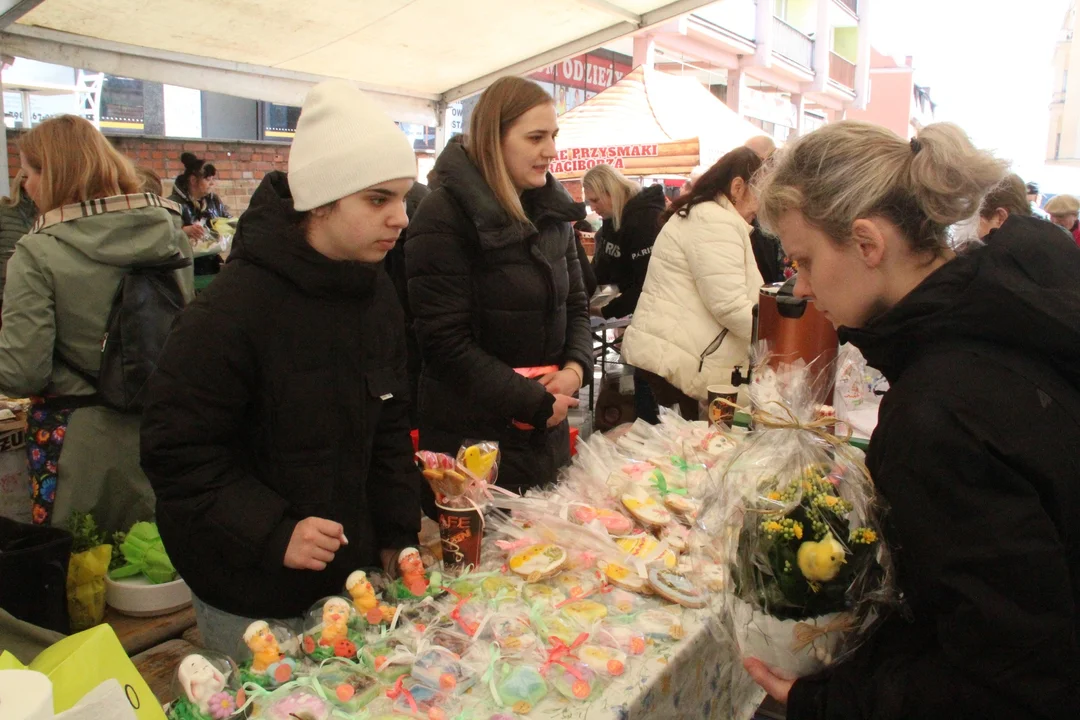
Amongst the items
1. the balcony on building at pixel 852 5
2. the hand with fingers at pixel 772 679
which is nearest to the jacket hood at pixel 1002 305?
the hand with fingers at pixel 772 679

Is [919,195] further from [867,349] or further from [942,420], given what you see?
[942,420]

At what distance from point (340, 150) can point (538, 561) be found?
3.07 ft

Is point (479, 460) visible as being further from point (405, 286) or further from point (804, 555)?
point (405, 286)

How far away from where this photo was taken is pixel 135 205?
112 inches

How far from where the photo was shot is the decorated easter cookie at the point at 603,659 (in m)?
1.32

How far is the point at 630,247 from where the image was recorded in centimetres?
502

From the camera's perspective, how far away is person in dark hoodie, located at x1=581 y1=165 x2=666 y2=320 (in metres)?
4.91

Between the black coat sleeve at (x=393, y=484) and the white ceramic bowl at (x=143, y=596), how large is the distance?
1633 millimetres

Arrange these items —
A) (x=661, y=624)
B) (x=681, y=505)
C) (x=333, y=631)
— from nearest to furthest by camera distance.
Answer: (x=333, y=631) → (x=661, y=624) → (x=681, y=505)

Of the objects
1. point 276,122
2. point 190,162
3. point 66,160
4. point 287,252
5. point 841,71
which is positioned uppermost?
point 841,71

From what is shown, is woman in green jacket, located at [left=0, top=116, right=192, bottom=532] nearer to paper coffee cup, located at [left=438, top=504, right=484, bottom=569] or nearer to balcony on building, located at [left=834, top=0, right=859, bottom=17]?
paper coffee cup, located at [left=438, top=504, right=484, bottom=569]

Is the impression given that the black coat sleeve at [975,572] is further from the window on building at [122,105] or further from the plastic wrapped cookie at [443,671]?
the window on building at [122,105]

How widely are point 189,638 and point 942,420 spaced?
2902 mm

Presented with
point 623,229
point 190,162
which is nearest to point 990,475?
point 623,229
